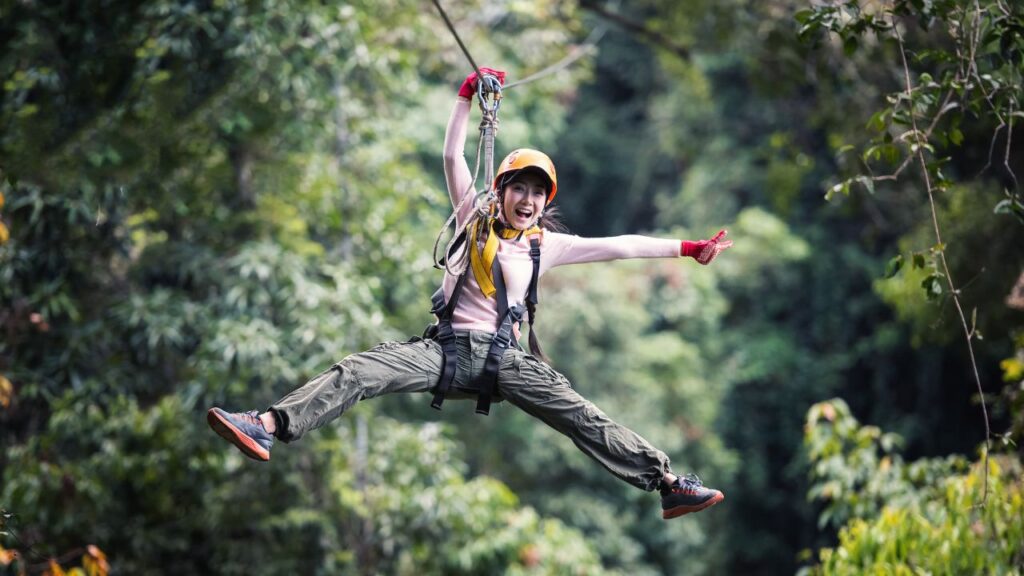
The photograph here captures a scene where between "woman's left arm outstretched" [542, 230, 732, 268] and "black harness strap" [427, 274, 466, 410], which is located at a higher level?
"woman's left arm outstretched" [542, 230, 732, 268]

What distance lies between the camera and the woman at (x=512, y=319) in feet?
11.6

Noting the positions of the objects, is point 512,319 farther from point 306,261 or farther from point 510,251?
point 306,261

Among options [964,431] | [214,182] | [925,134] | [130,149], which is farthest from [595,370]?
[925,134]

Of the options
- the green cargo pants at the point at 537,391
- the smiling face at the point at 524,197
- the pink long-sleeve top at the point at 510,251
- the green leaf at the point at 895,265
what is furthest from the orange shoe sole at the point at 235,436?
the green leaf at the point at 895,265

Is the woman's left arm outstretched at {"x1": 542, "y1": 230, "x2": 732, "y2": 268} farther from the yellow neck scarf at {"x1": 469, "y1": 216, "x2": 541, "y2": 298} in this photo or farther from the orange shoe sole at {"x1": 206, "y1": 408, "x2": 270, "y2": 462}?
the orange shoe sole at {"x1": 206, "y1": 408, "x2": 270, "y2": 462}

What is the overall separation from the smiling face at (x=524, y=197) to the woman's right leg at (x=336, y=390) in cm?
44

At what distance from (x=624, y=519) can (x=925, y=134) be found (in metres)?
8.80

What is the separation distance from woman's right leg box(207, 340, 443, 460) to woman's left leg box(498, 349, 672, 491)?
23 cm

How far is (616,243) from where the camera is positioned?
12.0ft

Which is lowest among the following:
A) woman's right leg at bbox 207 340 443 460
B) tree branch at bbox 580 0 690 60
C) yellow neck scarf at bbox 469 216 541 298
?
woman's right leg at bbox 207 340 443 460

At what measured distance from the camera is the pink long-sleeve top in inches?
142

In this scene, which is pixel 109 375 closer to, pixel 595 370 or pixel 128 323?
pixel 128 323

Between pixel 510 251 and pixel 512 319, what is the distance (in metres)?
0.20

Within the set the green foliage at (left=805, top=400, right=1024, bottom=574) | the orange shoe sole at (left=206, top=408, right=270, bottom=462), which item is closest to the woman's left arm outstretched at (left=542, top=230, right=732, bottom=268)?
the orange shoe sole at (left=206, top=408, right=270, bottom=462)
